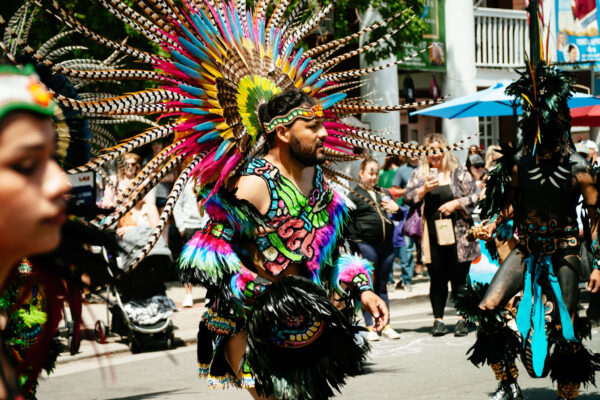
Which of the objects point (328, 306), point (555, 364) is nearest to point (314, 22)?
point (328, 306)

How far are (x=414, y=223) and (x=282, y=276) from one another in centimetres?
553

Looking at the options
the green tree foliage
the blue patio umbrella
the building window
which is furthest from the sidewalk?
the building window

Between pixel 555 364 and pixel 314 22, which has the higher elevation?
pixel 314 22

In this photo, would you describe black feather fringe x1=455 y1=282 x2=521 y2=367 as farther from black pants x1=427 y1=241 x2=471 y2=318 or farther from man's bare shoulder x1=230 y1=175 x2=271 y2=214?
black pants x1=427 y1=241 x2=471 y2=318

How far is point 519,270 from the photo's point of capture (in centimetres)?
577

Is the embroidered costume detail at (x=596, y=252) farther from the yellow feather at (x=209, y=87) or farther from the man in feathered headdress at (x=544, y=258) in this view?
the yellow feather at (x=209, y=87)

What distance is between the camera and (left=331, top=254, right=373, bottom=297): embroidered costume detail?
14.3 feet

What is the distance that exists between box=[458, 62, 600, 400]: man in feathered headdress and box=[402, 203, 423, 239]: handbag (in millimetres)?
3582

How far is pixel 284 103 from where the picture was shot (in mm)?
4441

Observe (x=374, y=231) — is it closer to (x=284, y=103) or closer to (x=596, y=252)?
(x=596, y=252)

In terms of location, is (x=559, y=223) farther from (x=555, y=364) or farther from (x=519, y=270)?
(x=555, y=364)

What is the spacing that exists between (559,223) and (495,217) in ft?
1.98

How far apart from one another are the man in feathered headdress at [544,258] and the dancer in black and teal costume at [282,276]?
1684 millimetres

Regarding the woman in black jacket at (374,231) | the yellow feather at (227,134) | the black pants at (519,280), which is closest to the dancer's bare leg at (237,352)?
the yellow feather at (227,134)
